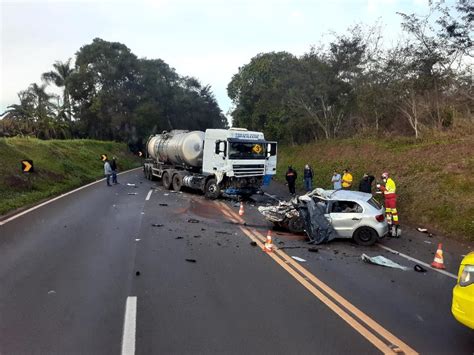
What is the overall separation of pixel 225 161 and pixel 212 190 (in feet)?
5.22

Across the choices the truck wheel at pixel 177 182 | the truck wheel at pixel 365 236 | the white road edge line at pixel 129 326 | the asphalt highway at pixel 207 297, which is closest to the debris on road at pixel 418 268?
the asphalt highway at pixel 207 297

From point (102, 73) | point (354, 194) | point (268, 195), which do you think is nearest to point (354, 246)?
point (354, 194)

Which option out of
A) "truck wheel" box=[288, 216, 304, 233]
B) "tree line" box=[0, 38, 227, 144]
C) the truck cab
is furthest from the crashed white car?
"tree line" box=[0, 38, 227, 144]

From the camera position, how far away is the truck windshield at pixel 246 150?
1866 cm

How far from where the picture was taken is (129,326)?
17.5ft

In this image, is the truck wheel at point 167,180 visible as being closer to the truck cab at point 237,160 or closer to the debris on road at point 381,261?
the truck cab at point 237,160

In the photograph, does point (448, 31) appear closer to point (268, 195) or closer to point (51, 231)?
point (268, 195)

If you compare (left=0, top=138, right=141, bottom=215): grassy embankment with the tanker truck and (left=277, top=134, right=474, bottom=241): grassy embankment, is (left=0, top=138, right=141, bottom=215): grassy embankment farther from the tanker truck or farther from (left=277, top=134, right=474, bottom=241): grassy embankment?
(left=277, top=134, right=474, bottom=241): grassy embankment

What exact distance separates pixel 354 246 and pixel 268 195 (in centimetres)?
1150

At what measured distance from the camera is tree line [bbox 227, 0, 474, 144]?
19.5 metres

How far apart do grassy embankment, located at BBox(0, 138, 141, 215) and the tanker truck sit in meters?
6.69

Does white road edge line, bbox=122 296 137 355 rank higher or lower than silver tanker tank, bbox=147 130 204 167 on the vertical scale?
lower

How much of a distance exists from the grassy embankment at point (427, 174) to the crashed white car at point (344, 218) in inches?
126

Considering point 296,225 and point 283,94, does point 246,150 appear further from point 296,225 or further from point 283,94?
point 283,94
